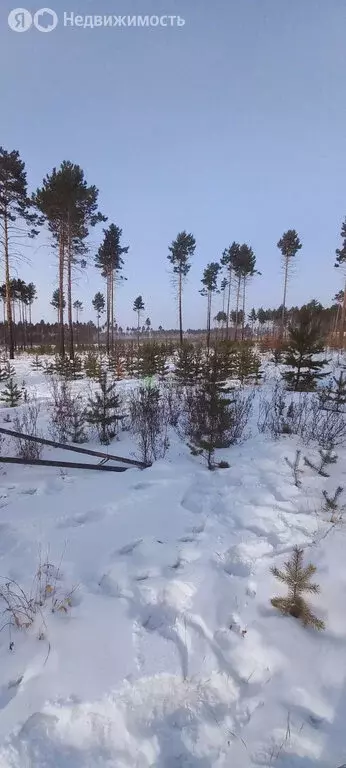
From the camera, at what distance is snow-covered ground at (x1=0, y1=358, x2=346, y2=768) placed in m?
1.57

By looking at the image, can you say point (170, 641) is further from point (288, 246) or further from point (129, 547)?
point (288, 246)

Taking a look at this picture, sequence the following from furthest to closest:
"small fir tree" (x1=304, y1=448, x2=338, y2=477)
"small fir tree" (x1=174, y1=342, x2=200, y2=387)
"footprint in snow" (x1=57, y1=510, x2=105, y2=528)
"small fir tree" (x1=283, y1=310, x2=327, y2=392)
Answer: "small fir tree" (x1=174, y1=342, x2=200, y2=387) < "small fir tree" (x1=283, y1=310, x2=327, y2=392) < "small fir tree" (x1=304, y1=448, x2=338, y2=477) < "footprint in snow" (x1=57, y1=510, x2=105, y2=528)

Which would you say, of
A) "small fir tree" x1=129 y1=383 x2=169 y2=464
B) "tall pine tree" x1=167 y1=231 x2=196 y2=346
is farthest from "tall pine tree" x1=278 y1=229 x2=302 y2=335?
"small fir tree" x1=129 y1=383 x2=169 y2=464

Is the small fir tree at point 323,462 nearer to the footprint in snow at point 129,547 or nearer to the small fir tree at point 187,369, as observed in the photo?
the footprint in snow at point 129,547

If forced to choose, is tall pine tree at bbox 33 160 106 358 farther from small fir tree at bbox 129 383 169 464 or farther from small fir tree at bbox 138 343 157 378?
small fir tree at bbox 129 383 169 464

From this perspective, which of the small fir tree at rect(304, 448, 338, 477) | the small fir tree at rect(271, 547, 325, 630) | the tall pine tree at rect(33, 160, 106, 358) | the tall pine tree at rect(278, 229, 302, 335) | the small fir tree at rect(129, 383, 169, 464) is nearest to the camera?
the small fir tree at rect(271, 547, 325, 630)

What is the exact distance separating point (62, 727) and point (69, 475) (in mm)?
3257

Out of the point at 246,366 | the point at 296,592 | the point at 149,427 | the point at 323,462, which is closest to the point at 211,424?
the point at 149,427

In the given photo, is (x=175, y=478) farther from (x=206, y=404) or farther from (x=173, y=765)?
(x=173, y=765)

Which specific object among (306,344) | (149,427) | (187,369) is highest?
(306,344)

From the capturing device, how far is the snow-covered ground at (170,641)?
1573 millimetres

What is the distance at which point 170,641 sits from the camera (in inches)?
82.0

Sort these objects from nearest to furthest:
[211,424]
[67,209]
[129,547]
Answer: [129,547] → [211,424] → [67,209]

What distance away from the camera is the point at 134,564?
2.79 m
